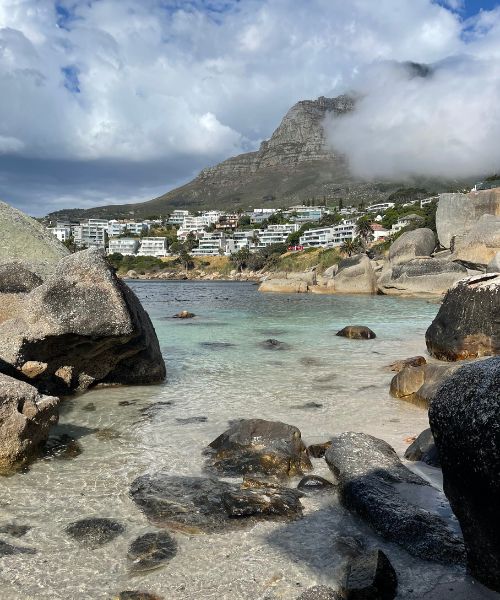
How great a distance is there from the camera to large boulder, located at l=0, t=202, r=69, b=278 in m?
12.1

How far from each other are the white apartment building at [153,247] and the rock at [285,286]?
11314 cm

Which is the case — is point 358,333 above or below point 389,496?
below

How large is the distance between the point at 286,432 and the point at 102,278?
4.64 meters

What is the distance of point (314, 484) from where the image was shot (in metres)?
5.95

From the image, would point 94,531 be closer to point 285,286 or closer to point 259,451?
point 259,451

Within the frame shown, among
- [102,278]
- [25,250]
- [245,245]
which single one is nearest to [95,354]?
[102,278]

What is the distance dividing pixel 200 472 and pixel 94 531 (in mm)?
1777

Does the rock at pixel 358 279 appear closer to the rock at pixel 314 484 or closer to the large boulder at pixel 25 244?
the large boulder at pixel 25 244

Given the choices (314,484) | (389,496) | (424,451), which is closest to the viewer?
(389,496)

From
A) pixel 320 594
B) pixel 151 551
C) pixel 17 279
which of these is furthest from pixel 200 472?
pixel 17 279

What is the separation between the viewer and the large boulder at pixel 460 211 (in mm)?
54000

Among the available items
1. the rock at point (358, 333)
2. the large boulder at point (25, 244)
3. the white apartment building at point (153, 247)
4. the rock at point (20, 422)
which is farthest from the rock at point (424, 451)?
the white apartment building at point (153, 247)

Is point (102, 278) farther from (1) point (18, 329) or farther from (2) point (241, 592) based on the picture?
(2) point (241, 592)

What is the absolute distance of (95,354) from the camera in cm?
1055
